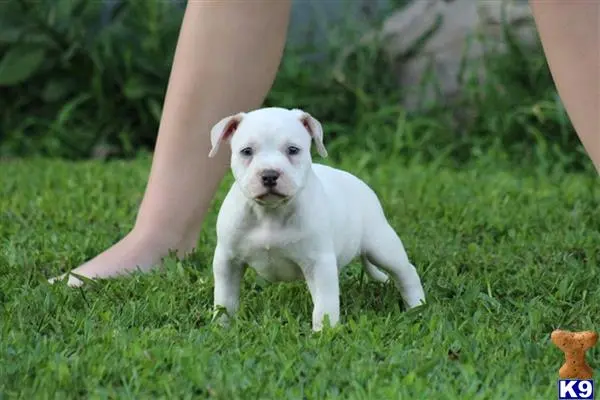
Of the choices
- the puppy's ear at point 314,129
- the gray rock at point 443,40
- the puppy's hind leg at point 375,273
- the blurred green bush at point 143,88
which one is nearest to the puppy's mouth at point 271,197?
the puppy's ear at point 314,129

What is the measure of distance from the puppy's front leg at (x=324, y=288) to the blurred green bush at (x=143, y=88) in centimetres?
312

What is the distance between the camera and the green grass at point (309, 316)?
2.32 metres

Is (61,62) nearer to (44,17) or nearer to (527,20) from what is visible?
(44,17)

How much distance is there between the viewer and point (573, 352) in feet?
7.61

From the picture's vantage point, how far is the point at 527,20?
19.7 feet

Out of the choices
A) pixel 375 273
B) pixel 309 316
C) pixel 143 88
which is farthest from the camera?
pixel 143 88

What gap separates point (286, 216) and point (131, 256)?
2.80ft

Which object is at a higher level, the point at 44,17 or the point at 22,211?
the point at 44,17

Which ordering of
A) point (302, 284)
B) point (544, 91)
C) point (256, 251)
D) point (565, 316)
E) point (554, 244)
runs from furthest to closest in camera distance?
point (544, 91)
point (554, 244)
point (302, 284)
point (565, 316)
point (256, 251)

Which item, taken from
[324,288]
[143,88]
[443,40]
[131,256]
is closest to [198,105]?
[131,256]

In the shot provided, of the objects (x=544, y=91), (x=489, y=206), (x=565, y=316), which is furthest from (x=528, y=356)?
(x=544, y=91)

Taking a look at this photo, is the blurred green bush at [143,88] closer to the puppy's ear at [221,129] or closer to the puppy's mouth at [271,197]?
the puppy's ear at [221,129]

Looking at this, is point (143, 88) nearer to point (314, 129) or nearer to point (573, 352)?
point (314, 129)

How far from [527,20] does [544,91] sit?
1.28 feet
